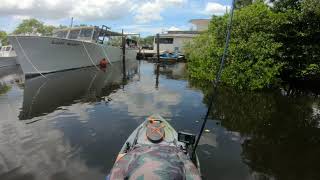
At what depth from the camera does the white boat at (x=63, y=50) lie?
25.9 meters

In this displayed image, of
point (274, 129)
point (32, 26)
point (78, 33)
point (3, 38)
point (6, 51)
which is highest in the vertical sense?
point (32, 26)

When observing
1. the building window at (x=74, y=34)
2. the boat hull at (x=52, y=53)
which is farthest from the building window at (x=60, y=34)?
the boat hull at (x=52, y=53)

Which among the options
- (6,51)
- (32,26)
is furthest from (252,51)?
(32,26)

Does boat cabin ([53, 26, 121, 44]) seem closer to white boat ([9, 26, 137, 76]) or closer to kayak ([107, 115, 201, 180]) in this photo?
white boat ([9, 26, 137, 76])

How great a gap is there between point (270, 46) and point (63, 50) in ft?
62.6

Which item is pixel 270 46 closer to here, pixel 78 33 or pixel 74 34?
pixel 78 33

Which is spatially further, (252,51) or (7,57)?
(7,57)

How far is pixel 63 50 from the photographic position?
98.7ft

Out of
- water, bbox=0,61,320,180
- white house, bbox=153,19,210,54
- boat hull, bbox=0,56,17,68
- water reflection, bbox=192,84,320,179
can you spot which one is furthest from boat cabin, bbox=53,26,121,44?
white house, bbox=153,19,210,54

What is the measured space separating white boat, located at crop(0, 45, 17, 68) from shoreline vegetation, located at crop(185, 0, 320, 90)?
2805cm

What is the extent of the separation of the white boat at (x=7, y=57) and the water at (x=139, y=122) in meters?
20.3

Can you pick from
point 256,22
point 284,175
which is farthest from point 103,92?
point 284,175

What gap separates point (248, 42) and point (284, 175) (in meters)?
12.7

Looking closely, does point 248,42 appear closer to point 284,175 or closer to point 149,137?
point 284,175
